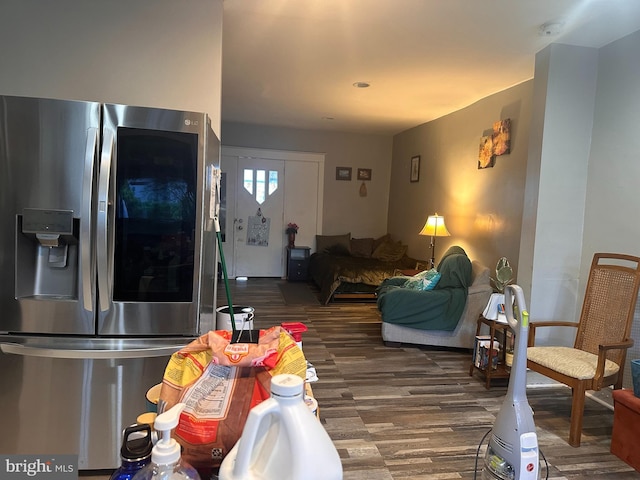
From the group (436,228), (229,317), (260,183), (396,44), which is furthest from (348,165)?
(229,317)

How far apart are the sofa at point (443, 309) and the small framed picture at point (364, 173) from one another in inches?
138

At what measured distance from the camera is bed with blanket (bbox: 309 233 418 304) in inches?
211

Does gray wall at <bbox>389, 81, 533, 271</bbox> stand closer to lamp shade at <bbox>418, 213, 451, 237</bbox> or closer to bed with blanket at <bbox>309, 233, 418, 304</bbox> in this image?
lamp shade at <bbox>418, 213, 451, 237</bbox>

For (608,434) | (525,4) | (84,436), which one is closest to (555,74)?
(525,4)

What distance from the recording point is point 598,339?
8.80 feet

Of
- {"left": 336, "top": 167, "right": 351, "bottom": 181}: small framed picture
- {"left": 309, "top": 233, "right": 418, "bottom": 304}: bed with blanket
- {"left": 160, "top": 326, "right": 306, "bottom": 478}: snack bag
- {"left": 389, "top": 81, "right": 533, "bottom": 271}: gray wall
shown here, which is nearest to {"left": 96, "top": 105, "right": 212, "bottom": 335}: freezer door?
{"left": 160, "top": 326, "right": 306, "bottom": 478}: snack bag

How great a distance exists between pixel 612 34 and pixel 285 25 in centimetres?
223

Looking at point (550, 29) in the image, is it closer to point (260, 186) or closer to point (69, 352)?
point (69, 352)

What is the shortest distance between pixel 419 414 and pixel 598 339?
1.31 m

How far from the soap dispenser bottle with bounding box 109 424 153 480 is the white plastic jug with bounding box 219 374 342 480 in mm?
133

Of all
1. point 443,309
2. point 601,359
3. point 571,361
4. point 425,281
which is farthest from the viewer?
point 425,281

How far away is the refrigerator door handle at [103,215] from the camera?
1622 millimetres

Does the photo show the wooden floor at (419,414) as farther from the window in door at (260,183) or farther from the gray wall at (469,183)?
the window in door at (260,183)

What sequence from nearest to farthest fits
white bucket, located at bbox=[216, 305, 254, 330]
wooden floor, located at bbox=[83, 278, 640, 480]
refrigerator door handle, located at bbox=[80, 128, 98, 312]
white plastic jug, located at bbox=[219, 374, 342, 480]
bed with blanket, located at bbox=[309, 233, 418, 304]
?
1. white plastic jug, located at bbox=[219, 374, 342, 480]
2. refrigerator door handle, located at bbox=[80, 128, 98, 312]
3. wooden floor, located at bbox=[83, 278, 640, 480]
4. white bucket, located at bbox=[216, 305, 254, 330]
5. bed with blanket, located at bbox=[309, 233, 418, 304]
